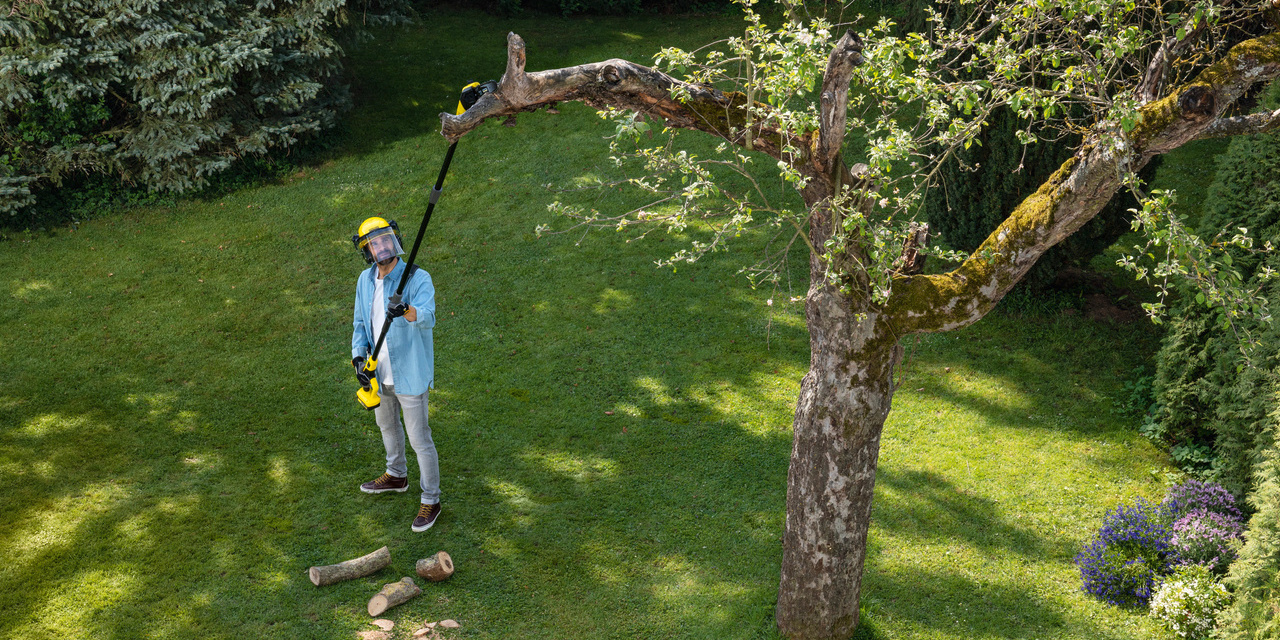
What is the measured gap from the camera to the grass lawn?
230 inches

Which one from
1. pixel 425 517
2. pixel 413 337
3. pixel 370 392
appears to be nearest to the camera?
pixel 413 337

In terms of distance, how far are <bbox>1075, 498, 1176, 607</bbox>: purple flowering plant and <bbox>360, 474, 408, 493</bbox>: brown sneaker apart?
491 cm

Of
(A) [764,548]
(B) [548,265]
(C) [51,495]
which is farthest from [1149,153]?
(C) [51,495]

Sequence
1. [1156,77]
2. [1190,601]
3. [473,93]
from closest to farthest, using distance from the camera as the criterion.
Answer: [473,93], [1156,77], [1190,601]

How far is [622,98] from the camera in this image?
464 cm

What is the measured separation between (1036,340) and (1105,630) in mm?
3524

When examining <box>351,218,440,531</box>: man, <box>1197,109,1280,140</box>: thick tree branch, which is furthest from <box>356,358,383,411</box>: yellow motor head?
<box>1197,109,1280,140</box>: thick tree branch

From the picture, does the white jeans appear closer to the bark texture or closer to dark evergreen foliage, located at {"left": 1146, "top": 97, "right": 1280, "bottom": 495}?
the bark texture

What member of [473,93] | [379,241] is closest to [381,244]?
[379,241]

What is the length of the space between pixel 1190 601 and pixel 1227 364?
203cm

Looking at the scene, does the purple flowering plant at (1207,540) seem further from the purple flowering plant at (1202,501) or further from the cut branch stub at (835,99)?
the cut branch stub at (835,99)

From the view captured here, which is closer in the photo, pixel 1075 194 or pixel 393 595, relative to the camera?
pixel 1075 194

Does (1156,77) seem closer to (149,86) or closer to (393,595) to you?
(393,595)

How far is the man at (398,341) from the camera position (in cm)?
611
